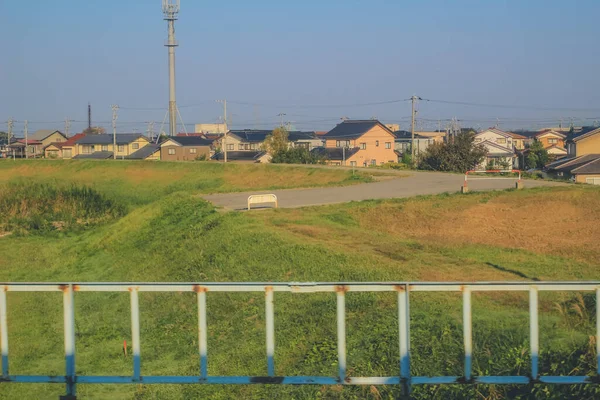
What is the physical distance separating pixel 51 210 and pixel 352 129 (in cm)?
3624

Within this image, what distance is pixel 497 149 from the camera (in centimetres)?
5697

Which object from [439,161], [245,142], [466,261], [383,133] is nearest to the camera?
[466,261]

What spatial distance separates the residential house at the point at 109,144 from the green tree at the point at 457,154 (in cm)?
3436

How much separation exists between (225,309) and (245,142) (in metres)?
60.8

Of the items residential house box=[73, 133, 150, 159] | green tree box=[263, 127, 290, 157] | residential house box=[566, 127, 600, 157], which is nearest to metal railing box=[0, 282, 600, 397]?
residential house box=[566, 127, 600, 157]

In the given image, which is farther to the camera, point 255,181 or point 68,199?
point 255,181

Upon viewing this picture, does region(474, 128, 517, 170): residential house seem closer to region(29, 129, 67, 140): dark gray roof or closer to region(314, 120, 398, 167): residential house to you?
region(314, 120, 398, 167): residential house

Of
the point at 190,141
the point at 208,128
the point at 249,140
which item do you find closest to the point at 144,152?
the point at 190,141

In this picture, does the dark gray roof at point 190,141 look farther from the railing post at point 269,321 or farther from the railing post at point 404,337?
the railing post at point 404,337

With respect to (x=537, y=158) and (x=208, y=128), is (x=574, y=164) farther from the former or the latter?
(x=208, y=128)

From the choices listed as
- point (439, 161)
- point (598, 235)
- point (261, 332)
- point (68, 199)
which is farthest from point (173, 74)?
point (261, 332)

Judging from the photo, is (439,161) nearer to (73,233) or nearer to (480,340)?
(73,233)

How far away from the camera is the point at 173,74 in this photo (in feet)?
255

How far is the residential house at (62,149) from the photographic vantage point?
7030cm
